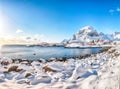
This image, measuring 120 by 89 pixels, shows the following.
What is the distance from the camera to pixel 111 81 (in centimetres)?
805

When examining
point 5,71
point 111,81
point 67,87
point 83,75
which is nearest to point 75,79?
point 83,75

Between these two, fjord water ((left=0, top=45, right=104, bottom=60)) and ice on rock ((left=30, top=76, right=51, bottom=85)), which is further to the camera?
fjord water ((left=0, top=45, right=104, bottom=60))

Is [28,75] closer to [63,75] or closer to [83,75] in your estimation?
[63,75]

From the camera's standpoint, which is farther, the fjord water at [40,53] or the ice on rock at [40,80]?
the fjord water at [40,53]

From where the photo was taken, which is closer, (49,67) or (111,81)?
(111,81)

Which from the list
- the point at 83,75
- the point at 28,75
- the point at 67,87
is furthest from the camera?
the point at 28,75

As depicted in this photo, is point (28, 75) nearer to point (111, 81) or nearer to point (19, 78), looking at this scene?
point (19, 78)

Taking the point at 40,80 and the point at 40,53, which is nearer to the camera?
the point at 40,80

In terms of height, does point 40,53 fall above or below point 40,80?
below

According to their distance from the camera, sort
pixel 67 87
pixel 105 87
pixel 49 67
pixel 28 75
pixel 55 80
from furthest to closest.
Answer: pixel 49 67, pixel 28 75, pixel 55 80, pixel 67 87, pixel 105 87

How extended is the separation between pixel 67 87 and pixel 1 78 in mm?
4545

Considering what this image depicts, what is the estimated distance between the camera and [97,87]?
7.82m

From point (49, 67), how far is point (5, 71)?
299cm

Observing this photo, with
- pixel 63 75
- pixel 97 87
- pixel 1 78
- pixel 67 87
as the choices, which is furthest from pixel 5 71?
pixel 97 87
